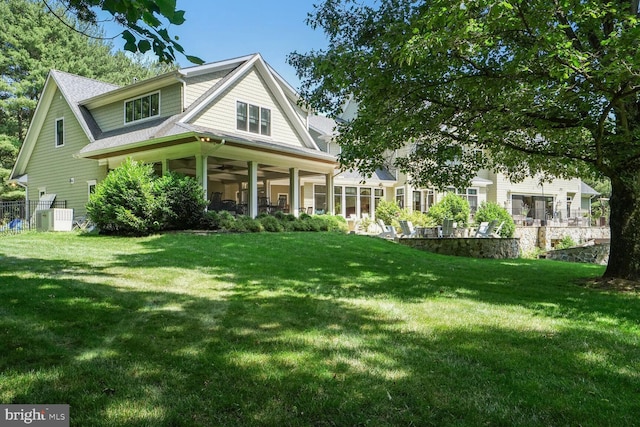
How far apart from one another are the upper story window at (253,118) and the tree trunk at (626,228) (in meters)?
12.8

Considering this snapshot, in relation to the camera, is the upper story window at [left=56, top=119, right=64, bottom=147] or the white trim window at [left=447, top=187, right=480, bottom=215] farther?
the white trim window at [left=447, top=187, right=480, bottom=215]

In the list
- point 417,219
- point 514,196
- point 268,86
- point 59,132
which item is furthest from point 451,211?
point 59,132

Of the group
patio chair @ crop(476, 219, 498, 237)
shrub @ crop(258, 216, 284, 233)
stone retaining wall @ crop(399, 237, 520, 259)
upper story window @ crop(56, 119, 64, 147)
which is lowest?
stone retaining wall @ crop(399, 237, 520, 259)

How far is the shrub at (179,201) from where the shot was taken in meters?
12.2

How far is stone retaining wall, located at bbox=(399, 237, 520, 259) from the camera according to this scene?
14.0 metres

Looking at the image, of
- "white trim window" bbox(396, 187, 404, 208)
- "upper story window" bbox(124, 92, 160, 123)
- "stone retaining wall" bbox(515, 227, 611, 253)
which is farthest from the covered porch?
"stone retaining wall" bbox(515, 227, 611, 253)

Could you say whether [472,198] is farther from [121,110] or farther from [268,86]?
[121,110]

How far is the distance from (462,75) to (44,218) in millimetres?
14905

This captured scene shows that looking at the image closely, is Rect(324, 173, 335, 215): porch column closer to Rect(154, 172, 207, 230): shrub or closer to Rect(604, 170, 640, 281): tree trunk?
Rect(154, 172, 207, 230): shrub

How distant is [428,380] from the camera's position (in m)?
2.80

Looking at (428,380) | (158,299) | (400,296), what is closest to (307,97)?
(400,296)

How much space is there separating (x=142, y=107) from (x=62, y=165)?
5.60 m

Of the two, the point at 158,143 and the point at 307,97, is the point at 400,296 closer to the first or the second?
the point at 307,97

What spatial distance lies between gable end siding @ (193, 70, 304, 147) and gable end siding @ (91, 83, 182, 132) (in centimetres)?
127
